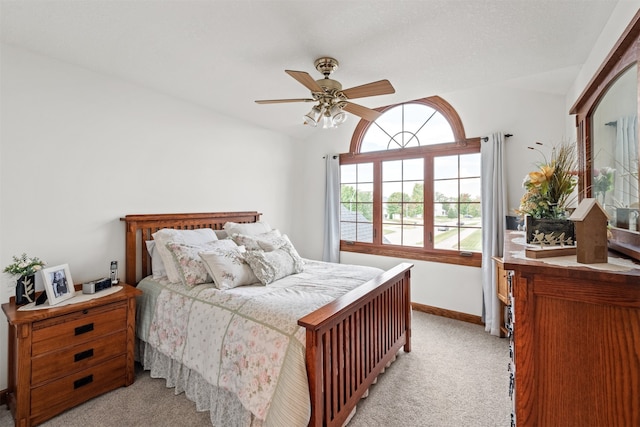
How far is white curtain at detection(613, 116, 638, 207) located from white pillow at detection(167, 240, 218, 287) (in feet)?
8.55

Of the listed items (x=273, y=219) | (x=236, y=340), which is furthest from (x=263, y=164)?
(x=236, y=340)

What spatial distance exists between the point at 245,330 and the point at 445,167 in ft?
10.2

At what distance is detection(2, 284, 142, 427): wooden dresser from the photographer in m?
1.80

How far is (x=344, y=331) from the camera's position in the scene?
183cm

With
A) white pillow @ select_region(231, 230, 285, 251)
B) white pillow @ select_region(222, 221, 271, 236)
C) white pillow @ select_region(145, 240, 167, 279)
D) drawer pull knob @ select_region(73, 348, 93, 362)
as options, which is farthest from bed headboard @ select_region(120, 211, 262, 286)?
drawer pull knob @ select_region(73, 348, 93, 362)

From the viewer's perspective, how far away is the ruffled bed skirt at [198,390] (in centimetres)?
179

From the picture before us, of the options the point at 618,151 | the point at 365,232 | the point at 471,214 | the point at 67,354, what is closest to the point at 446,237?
the point at 471,214

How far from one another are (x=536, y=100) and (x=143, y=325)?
4489mm

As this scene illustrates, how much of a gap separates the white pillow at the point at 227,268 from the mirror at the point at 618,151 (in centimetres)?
228

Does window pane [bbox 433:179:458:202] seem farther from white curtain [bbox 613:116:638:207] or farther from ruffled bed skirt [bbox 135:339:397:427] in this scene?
white curtain [bbox 613:116:638:207]

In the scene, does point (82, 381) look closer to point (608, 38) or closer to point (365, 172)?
point (365, 172)

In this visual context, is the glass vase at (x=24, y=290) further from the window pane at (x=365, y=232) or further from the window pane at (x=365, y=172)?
the window pane at (x=365, y=172)

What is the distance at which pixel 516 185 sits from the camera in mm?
3205

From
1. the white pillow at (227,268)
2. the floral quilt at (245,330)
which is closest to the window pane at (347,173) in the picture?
the floral quilt at (245,330)
